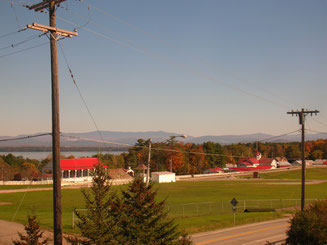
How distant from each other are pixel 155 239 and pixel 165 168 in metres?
113

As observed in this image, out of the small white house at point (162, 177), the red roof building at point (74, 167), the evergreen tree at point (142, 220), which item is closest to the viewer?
the evergreen tree at point (142, 220)

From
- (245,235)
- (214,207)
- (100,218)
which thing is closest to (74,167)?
(214,207)

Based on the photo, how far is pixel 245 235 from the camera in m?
30.0

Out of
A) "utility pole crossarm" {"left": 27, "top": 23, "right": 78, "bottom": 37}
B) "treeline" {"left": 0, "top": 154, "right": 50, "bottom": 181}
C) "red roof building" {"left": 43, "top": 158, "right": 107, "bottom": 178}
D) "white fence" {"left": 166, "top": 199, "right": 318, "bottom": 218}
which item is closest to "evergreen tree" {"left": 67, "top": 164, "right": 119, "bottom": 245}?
"utility pole crossarm" {"left": 27, "top": 23, "right": 78, "bottom": 37}

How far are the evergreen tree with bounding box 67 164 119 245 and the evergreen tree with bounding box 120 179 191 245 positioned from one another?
1.28ft

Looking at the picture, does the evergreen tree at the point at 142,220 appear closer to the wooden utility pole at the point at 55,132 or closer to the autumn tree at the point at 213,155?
the wooden utility pole at the point at 55,132

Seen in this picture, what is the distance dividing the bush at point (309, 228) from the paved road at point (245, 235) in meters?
6.62

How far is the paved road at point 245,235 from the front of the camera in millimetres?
27531

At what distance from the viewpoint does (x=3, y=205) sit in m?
47.6

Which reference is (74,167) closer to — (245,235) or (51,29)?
(245,235)

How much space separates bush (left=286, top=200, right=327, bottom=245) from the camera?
18891 millimetres

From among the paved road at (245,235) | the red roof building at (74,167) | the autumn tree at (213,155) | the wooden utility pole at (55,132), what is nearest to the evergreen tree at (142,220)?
the wooden utility pole at (55,132)

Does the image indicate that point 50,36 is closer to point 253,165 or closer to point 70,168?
point 70,168

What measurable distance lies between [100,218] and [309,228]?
12.1m
